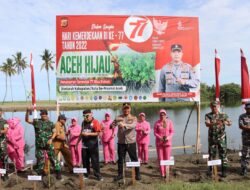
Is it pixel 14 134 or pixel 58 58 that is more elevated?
pixel 58 58

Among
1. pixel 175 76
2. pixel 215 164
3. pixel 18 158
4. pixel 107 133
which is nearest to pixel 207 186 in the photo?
pixel 215 164

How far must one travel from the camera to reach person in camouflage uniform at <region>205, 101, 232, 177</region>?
28.6ft

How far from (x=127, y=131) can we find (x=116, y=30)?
165 inches

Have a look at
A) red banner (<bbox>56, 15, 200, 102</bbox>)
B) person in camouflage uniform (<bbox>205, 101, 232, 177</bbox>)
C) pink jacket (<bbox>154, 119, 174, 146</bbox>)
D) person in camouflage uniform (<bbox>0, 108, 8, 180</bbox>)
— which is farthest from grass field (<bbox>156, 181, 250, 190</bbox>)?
red banner (<bbox>56, 15, 200, 102</bbox>)

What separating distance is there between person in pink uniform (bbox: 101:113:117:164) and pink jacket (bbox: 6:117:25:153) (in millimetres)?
2318

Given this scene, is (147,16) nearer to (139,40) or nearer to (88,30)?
(139,40)

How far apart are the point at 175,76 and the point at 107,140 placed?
2.92 metres

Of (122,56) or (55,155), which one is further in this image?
(122,56)

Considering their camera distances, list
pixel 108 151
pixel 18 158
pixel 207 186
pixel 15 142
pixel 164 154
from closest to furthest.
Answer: pixel 207 186, pixel 164 154, pixel 15 142, pixel 18 158, pixel 108 151

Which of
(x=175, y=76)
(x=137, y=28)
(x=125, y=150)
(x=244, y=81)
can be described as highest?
(x=137, y=28)

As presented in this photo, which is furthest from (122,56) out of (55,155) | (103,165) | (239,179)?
(239,179)

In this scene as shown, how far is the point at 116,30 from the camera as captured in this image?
11719mm

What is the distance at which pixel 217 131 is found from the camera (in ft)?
28.7

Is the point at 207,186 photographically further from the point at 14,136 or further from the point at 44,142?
the point at 14,136
